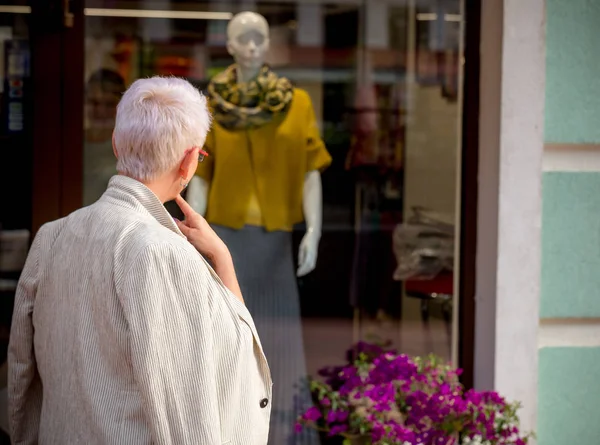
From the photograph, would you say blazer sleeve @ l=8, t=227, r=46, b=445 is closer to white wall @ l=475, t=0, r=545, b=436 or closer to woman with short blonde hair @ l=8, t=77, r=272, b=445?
woman with short blonde hair @ l=8, t=77, r=272, b=445

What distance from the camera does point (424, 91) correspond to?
14.9ft

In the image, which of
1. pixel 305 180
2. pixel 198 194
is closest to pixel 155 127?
pixel 198 194

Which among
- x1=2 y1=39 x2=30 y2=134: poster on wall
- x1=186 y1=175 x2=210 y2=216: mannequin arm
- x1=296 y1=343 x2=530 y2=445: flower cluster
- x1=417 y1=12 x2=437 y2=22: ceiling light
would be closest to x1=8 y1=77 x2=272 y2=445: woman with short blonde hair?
x1=296 y1=343 x2=530 y2=445: flower cluster

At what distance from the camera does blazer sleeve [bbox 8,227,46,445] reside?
2.55 m

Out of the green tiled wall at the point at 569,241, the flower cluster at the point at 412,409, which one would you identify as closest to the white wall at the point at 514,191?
the green tiled wall at the point at 569,241

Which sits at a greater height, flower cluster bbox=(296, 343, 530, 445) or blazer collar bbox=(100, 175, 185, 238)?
blazer collar bbox=(100, 175, 185, 238)

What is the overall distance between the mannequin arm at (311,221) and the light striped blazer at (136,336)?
2.04 m

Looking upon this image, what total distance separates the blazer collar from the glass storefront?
200 centimetres

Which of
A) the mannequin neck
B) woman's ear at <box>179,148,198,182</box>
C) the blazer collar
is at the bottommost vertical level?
Answer: the blazer collar

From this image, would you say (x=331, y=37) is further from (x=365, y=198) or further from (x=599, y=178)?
(x=599, y=178)

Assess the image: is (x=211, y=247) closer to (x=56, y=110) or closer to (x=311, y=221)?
(x=56, y=110)

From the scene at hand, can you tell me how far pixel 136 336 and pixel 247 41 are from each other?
2.47 m

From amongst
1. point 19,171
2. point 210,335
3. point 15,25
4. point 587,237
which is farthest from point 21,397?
point 587,237

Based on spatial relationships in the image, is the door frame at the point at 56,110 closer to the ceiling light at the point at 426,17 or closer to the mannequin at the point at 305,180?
the mannequin at the point at 305,180
